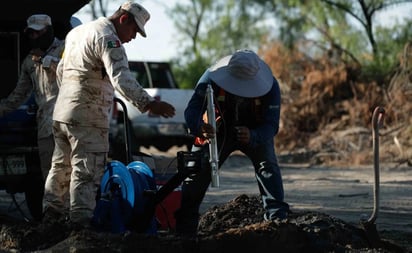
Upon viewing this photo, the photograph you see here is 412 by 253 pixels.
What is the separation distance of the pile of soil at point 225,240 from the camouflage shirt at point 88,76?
0.88 m

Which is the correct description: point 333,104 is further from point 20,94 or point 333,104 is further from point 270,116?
point 270,116

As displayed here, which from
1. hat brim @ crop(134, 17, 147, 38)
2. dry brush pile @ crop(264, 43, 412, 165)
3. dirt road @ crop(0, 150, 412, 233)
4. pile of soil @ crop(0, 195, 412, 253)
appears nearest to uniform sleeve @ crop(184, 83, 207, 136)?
hat brim @ crop(134, 17, 147, 38)

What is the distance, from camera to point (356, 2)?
30266 mm

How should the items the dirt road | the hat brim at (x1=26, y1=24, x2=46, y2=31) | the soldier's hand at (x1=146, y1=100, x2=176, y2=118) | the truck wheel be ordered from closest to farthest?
the soldier's hand at (x1=146, y1=100, x2=176, y2=118) → the hat brim at (x1=26, y1=24, x2=46, y2=31) → the truck wheel → the dirt road

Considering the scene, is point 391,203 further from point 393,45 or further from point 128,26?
point 393,45

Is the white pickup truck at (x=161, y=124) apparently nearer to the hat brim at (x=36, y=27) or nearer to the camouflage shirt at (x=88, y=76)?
the hat brim at (x=36, y=27)

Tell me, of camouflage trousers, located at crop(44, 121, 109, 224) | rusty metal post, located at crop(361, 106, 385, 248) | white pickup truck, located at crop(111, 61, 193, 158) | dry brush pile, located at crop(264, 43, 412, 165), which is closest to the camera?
rusty metal post, located at crop(361, 106, 385, 248)

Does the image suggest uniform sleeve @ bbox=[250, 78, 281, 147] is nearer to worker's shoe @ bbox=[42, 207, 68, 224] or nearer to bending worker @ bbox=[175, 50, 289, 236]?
bending worker @ bbox=[175, 50, 289, 236]

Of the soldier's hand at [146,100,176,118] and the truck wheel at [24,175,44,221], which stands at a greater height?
the soldier's hand at [146,100,176,118]

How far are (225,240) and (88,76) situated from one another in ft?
5.85

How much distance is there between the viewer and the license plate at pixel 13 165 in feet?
32.7

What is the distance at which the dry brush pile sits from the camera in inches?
860

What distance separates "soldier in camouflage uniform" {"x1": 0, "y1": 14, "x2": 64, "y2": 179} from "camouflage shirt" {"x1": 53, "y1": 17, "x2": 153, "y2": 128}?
1074 millimetres

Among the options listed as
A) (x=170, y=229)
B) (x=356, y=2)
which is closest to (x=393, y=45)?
(x=356, y=2)
